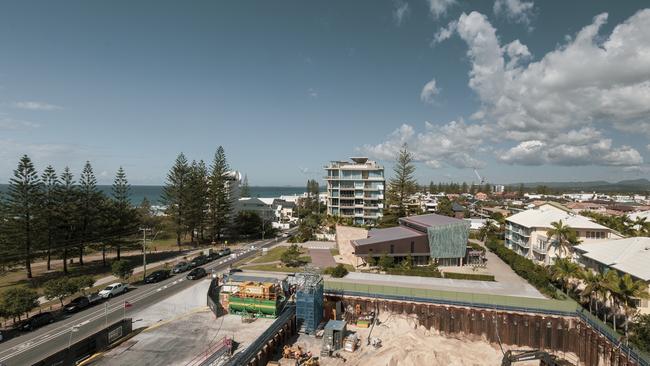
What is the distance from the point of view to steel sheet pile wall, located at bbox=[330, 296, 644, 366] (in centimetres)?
2795

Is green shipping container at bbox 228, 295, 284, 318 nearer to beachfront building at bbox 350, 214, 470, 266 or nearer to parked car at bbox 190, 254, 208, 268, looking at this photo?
beachfront building at bbox 350, 214, 470, 266

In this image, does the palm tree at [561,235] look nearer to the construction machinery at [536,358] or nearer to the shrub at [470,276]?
the shrub at [470,276]

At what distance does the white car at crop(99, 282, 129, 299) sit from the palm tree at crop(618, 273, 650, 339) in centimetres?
4845

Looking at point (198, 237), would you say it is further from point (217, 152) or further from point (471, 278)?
point (471, 278)

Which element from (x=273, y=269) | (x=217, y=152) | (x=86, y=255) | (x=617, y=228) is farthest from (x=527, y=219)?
(x=86, y=255)

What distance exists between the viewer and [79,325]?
92.7ft

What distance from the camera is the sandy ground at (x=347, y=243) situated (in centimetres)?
5069

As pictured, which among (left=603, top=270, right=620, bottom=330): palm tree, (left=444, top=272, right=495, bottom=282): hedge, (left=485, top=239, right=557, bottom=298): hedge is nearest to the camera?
(left=603, top=270, right=620, bottom=330): palm tree

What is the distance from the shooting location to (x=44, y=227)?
44500 millimetres

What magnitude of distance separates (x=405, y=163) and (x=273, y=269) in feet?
154

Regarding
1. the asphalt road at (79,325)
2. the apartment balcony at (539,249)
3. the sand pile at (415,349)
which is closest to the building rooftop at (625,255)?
the apartment balcony at (539,249)

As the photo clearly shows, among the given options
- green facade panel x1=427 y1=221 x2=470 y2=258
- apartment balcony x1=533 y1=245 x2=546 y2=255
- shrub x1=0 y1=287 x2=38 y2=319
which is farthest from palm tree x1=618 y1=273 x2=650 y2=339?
shrub x1=0 y1=287 x2=38 y2=319

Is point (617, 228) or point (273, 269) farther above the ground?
point (617, 228)

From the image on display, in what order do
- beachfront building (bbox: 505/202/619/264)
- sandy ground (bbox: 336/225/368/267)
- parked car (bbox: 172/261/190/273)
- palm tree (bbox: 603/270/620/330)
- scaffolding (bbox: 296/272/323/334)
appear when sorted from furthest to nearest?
sandy ground (bbox: 336/225/368/267)
parked car (bbox: 172/261/190/273)
beachfront building (bbox: 505/202/619/264)
scaffolding (bbox: 296/272/323/334)
palm tree (bbox: 603/270/620/330)
